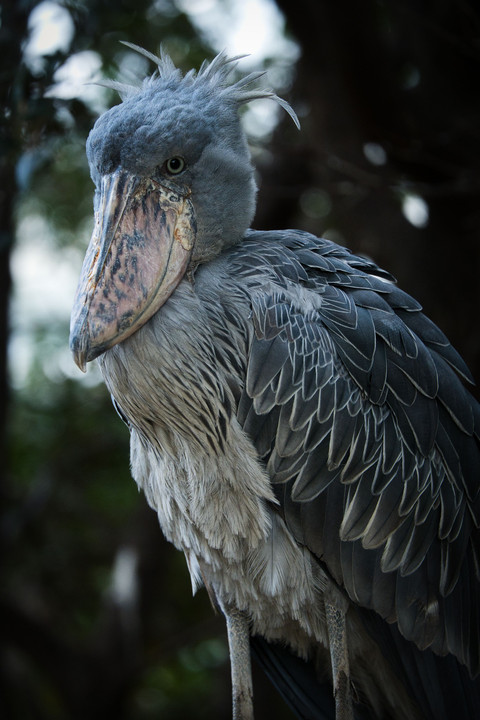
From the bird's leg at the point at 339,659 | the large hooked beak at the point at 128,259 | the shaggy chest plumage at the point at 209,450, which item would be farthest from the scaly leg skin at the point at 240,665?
the large hooked beak at the point at 128,259

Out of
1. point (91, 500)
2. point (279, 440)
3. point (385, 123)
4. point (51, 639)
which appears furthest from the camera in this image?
point (91, 500)

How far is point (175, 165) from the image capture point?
2.26 metres

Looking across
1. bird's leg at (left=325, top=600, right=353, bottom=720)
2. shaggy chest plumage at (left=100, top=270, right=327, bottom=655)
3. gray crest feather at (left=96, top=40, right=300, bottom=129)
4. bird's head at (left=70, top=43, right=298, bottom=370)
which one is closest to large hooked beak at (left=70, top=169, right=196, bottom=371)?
bird's head at (left=70, top=43, right=298, bottom=370)

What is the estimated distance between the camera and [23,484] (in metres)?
8.11

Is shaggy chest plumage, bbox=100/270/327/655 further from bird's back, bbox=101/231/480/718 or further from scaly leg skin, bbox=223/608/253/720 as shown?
scaly leg skin, bbox=223/608/253/720

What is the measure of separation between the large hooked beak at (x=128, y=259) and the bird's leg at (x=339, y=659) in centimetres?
110

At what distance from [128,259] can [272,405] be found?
571mm

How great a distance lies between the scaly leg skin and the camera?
2.63 meters

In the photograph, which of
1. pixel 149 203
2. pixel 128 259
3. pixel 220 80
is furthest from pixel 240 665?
pixel 220 80

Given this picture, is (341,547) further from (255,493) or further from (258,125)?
(258,125)

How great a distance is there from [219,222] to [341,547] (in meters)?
1.04

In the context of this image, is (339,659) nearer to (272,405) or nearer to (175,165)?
(272,405)

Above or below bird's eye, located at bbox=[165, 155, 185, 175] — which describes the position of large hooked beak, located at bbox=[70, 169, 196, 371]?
below

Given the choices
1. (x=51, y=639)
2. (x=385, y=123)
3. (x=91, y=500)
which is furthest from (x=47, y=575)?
(x=385, y=123)
